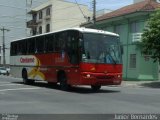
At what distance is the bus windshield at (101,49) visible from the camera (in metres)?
22.6

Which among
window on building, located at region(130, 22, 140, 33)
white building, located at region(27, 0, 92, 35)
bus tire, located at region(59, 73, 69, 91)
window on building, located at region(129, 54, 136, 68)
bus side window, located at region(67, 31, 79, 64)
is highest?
white building, located at region(27, 0, 92, 35)

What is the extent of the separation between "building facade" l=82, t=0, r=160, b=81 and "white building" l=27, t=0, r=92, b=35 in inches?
1173

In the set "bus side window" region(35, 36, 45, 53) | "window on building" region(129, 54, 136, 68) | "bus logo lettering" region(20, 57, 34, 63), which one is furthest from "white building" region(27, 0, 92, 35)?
"bus side window" region(35, 36, 45, 53)

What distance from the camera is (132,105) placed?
1647 cm

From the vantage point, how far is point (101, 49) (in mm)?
22891

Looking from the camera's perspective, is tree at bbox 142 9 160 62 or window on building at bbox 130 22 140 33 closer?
tree at bbox 142 9 160 62

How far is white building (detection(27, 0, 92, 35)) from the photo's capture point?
7433 centimetres

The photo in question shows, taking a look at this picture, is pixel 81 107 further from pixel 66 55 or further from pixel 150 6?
pixel 150 6

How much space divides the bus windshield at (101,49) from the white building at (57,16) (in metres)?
49.9

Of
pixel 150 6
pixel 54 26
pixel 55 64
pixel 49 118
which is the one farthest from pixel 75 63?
pixel 54 26

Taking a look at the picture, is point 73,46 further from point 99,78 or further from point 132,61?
point 132,61

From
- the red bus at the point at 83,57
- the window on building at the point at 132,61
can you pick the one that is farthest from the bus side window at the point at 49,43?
the window on building at the point at 132,61

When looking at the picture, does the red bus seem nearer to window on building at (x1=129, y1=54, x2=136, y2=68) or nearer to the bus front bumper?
the bus front bumper

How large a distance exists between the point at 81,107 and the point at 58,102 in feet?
6.98
